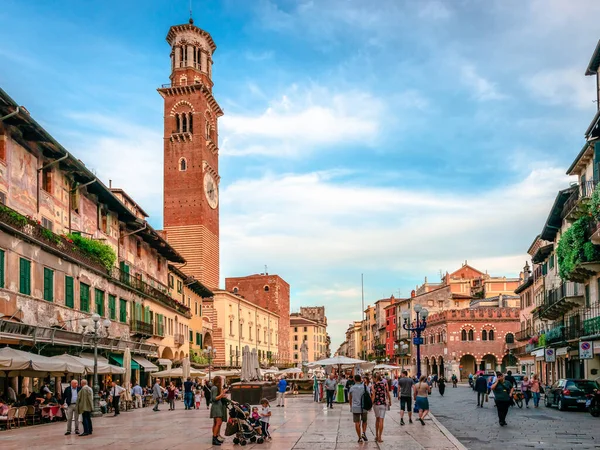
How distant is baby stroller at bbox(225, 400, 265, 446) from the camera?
1704 cm

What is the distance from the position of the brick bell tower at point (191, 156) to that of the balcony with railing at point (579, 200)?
44.3 metres

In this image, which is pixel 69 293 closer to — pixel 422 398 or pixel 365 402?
pixel 422 398

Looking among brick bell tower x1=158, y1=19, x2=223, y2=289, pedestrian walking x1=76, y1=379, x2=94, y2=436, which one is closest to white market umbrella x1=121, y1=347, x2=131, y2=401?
pedestrian walking x1=76, y1=379, x2=94, y2=436

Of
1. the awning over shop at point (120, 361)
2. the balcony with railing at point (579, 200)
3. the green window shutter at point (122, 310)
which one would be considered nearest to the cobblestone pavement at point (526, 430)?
the balcony with railing at point (579, 200)

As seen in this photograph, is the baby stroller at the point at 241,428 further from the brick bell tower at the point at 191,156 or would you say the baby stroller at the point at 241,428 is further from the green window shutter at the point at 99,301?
the brick bell tower at the point at 191,156

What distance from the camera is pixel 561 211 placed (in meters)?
46.6

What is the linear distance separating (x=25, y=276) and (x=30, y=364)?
5086mm

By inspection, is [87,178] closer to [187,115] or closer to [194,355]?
[194,355]

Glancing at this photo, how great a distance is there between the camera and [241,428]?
17109 mm

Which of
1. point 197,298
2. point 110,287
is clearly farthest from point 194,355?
point 110,287

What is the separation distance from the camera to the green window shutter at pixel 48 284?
1123 inches

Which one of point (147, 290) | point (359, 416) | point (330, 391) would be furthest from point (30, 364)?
point (147, 290)

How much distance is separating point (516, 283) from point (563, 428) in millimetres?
88190

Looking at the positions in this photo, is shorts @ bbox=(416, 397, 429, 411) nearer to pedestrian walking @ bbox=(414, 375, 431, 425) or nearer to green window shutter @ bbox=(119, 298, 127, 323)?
pedestrian walking @ bbox=(414, 375, 431, 425)
